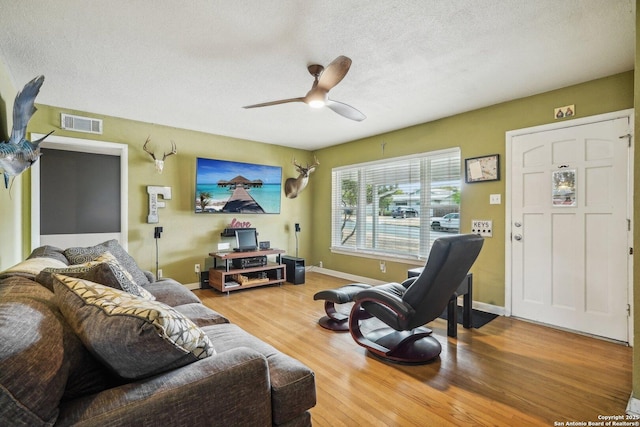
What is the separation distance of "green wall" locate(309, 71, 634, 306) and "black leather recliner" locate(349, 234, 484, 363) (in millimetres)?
1418

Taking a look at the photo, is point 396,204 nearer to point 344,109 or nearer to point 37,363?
point 344,109

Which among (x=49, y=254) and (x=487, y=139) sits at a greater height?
(x=487, y=139)

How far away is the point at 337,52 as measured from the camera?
2439mm

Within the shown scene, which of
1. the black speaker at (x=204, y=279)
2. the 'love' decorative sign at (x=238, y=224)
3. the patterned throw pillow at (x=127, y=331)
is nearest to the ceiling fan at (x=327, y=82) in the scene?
the patterned throw pillow at (x=127, y=331)

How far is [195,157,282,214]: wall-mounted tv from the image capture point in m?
4.77

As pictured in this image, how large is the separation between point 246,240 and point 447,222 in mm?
3093

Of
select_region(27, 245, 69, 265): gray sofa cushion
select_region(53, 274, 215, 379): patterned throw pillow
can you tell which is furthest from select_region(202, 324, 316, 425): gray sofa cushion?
select_region(27, 245, 69, 265): gray sofa cushion

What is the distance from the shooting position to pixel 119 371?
1.03 meters

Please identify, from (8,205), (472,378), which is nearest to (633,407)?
(472,378)

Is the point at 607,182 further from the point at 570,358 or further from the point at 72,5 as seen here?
the point at 72,5

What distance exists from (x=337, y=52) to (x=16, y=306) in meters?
2.47

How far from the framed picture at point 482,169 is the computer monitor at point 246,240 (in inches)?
131

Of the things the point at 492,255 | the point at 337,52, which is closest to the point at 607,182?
the point at 492,255

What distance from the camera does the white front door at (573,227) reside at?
2797 millimetres
